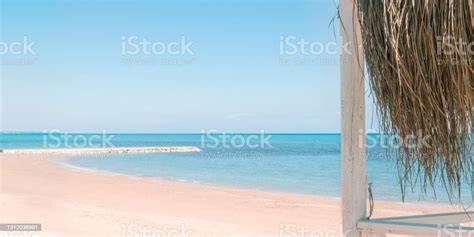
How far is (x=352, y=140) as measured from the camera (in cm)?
212

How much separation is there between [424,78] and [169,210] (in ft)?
27.8

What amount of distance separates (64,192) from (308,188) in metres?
6.97

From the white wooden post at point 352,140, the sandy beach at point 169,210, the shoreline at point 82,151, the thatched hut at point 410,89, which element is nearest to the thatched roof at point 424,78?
the thatched hut at point 410,89

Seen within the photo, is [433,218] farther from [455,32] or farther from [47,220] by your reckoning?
[47,220]

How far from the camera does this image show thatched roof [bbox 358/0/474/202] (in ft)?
5.61

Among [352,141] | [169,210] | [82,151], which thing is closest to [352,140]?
[352,141]

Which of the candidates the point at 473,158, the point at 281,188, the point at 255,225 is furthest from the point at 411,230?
the point at 281,188

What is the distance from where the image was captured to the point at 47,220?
7863 millimetres

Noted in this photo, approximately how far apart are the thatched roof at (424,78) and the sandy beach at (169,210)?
5.68 meters

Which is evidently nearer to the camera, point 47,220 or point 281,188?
point 47,220

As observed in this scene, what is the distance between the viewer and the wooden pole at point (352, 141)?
2.11 m

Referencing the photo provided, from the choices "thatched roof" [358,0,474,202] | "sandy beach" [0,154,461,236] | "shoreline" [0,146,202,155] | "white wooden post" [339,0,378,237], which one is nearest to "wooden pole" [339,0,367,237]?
"white wooden post" [339,0,378,237]

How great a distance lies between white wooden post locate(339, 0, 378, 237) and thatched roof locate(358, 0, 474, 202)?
18cm

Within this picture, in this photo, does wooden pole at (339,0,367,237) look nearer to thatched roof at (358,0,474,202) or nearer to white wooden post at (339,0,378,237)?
white wooden post at (339,0,378,237)
